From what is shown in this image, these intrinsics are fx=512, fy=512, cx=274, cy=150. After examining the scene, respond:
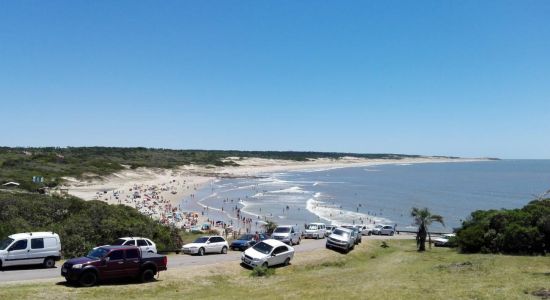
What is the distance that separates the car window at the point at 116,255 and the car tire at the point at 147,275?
111 centimetres

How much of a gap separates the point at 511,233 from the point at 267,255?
51.1 ft

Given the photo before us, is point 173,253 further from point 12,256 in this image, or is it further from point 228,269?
point 12,256

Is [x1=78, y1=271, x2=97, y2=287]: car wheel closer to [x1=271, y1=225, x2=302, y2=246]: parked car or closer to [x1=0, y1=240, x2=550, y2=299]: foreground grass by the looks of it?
[x1=0, y1=240, x2=550, y2=299]: foreground grass

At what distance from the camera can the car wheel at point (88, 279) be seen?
18656mm

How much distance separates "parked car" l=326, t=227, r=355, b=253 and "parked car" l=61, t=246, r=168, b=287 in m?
13.7

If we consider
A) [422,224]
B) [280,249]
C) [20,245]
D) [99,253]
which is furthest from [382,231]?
[20,245]

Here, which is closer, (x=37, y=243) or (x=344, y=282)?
(x=344, y=282)

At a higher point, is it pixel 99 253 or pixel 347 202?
pixel 99 253

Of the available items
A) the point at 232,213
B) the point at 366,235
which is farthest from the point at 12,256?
the point at 232,213

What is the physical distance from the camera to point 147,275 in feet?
67.2

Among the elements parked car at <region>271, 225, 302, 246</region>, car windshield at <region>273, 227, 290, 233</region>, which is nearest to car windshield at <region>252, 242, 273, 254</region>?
parked car at <region>271, 225, 302, 246</region>

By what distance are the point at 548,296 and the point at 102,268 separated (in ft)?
51.0

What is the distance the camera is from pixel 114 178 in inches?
4835

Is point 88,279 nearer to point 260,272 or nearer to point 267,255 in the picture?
point 260,272
